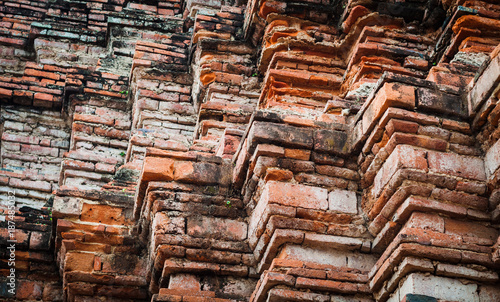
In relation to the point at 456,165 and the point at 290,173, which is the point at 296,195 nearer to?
the point at 290,173

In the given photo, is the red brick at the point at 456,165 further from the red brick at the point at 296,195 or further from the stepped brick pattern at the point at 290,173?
the red brick at the point at 296,195

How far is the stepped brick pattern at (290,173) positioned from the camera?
12.7 feet

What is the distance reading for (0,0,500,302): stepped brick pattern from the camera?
387 centimetres

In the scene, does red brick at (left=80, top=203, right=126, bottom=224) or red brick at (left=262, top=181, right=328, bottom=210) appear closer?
red brick at (left=262, top=181, right=328, bottom=210)

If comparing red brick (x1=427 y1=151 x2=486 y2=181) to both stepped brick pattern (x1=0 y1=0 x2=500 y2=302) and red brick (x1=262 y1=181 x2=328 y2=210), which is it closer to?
stepped brick pattern (x1=0 y1=0 x2=500 y2=302)

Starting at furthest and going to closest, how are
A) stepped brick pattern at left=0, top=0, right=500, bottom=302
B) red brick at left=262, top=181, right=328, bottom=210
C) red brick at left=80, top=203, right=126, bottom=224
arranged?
red brick at left=80, top=203, right=126, bottom=224 < red brick at left=262, top=181, right=328, bottom=210 < stepped brick pattern at left=0, top=0, right=500, bottom=302

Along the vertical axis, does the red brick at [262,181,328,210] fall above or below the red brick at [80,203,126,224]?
below

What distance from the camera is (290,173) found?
14.3ft

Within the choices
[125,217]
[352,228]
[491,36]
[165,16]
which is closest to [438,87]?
[352,228]

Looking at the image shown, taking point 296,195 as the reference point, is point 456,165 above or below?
above

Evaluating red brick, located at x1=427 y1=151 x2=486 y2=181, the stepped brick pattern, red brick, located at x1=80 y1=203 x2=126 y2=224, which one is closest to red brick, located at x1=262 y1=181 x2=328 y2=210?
the stepped brick pattern

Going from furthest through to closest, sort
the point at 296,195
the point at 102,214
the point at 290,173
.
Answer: the point at 102,214
the point at 290,173
the point at 296,195

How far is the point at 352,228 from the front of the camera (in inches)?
166

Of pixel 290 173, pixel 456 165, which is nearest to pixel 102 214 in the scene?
pixel 290 173
